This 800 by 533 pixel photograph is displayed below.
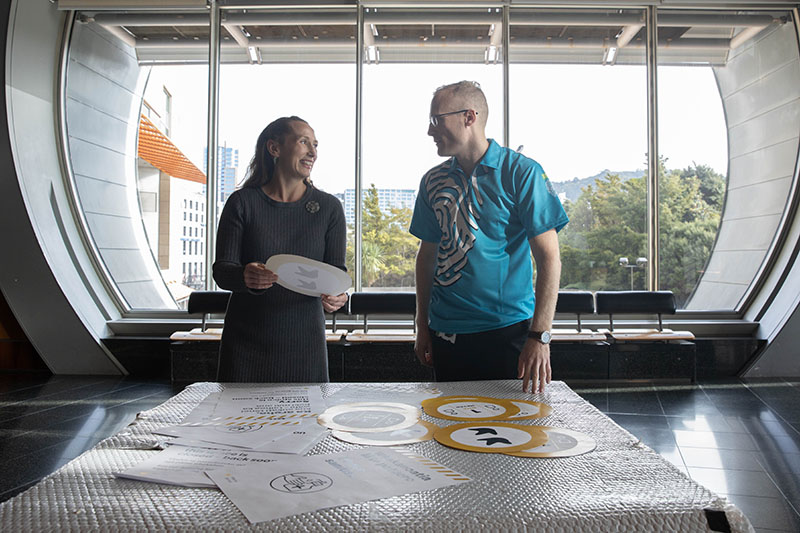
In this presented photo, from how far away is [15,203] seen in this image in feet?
18.5

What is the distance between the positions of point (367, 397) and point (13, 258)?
5.81 m

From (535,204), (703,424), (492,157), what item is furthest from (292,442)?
(703,424)

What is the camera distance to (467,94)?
6.18 ft

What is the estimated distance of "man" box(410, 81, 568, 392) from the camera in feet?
5.98

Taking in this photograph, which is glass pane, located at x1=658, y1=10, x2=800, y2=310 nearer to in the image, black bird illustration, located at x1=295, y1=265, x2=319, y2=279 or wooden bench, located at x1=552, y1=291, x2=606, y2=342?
wooden bench, located at x1=552, y1=291, x2=606, y2=342

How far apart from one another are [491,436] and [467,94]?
120cm

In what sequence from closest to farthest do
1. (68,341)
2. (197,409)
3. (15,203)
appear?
(197,409) < (15,203) < (68,341)

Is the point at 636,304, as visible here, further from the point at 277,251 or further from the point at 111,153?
the point at 111,153

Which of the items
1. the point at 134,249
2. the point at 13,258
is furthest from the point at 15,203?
the point at 134,249

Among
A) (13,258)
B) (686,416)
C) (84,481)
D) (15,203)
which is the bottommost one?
(686,416)

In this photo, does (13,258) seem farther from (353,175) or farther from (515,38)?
(515,38)

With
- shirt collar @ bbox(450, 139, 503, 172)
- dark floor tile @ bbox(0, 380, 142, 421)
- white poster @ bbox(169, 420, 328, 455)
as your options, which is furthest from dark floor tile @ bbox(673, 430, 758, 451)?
dark floor tile @ bbox(0, 380, 142, 421)

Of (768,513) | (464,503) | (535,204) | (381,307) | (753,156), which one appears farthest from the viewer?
(753,156)

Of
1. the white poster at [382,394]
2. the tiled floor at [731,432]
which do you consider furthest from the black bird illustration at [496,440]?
the tiled floor at [731,432]
